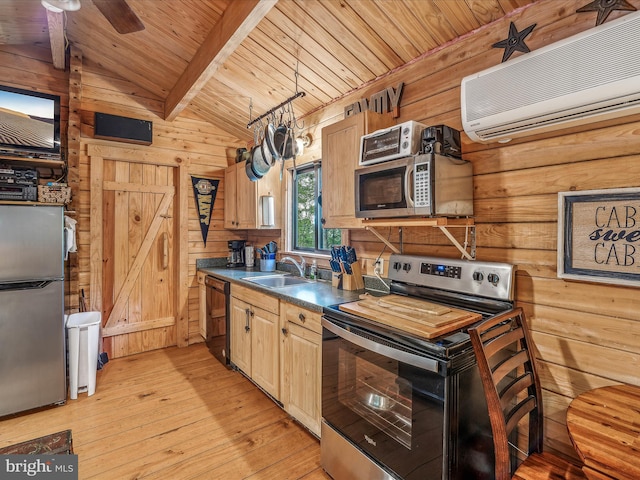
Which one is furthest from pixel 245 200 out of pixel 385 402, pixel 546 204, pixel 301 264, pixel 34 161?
pixel 546 204

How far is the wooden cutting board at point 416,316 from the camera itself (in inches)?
55.4

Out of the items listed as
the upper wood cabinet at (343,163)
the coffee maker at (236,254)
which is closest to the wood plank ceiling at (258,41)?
the upper wood cabinet at (343,163)

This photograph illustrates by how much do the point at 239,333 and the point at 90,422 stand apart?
1.17 meters

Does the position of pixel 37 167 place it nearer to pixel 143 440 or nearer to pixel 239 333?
pixel 239 333

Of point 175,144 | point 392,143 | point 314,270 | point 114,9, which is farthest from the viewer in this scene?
point 175,144

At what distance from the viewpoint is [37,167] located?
117 inches

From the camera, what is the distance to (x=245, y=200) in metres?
3.56

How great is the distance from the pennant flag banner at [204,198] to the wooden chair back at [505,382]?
330cm

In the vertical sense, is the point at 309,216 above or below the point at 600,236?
above

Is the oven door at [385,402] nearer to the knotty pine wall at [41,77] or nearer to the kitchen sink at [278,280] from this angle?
the kitchen sink at [278,280]

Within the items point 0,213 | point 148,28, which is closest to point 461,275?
point 148,28

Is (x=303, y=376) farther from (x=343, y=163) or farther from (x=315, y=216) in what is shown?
(x=315, y=216)

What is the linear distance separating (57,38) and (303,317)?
9.36 feet

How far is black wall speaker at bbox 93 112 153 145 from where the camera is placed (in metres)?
3.18
